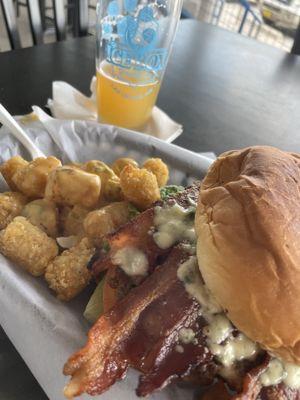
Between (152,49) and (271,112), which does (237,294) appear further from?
(271,112)

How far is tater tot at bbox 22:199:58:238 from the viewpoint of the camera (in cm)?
95

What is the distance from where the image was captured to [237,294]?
25.8 inches

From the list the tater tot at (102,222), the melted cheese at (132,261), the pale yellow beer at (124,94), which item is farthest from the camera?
the pale yellow beer at (124,94)

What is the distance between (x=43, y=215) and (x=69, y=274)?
18 centimetres

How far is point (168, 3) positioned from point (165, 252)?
809mm

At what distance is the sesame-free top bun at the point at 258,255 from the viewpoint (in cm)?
64

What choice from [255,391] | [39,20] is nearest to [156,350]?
[255,391]

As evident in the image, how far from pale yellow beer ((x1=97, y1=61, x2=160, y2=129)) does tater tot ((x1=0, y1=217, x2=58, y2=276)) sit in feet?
2.08

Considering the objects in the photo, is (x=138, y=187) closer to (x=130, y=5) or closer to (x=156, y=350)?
(x=156, y=350)

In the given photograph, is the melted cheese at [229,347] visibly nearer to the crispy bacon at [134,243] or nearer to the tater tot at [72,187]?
the crispy bacon at [134,243]

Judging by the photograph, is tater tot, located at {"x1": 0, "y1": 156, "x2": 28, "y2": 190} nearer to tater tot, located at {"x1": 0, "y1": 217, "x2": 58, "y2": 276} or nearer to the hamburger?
tater tot, located at {"x1": 0, "y1": 217, "x2": 58, "y2": 276}

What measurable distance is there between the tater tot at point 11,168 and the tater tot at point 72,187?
0.12m

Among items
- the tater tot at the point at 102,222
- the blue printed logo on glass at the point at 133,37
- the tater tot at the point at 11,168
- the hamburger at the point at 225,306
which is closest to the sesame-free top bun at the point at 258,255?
the hamburger at the point at 225,306

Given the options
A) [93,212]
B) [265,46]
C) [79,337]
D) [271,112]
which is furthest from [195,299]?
[265,46]
